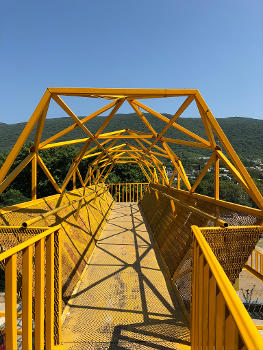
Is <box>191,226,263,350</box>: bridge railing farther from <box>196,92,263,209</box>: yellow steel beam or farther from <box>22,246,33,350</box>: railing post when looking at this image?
<box>196,92,263,209</box>: yellow steel beam

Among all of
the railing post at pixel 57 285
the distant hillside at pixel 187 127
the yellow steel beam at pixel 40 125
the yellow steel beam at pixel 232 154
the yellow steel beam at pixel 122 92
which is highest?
the distant hillside at pixel 187 127

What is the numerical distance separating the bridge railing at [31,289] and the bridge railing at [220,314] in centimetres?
128

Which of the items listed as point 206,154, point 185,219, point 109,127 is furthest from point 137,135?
point 206,154

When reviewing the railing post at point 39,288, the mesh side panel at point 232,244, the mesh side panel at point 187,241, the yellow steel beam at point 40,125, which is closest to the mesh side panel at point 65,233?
the railing post at point 39,288

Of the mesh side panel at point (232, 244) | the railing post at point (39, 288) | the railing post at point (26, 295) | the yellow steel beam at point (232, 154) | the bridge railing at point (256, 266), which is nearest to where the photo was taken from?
the railing post at point (26, 295)

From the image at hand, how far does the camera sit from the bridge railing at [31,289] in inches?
58.1

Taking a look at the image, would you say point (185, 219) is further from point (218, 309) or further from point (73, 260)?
point (218, 309)

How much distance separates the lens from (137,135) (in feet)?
28.5

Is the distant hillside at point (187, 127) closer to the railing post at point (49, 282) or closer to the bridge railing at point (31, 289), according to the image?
the bridge railing at point (31, 289)

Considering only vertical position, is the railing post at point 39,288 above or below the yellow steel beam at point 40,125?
below

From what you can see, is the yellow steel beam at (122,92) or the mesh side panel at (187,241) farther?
the yellow steel beam at (122,92)

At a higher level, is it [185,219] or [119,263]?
[185,219]

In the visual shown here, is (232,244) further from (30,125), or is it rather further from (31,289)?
(30,125)

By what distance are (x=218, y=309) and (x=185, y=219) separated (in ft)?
13.3
